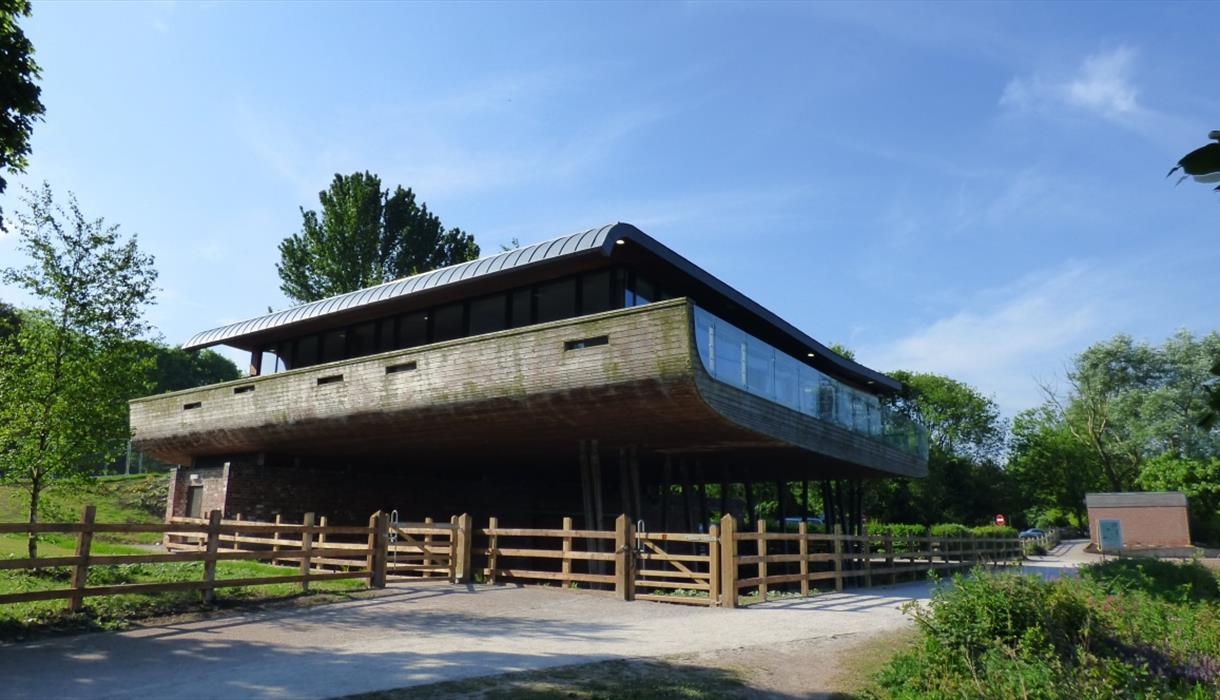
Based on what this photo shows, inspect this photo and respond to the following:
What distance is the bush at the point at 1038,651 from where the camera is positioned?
681cm

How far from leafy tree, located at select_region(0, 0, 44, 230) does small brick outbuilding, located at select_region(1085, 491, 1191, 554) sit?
123ft

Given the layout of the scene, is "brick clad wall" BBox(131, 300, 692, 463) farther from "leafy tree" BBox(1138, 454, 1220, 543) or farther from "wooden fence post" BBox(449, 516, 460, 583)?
"leafy tree" BBox(1138, 454, 1220, 543)

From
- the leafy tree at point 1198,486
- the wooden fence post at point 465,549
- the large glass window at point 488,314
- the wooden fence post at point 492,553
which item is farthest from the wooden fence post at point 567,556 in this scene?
the leafy tree at point 1198,486

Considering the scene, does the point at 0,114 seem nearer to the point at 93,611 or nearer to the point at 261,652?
the point at 93,611

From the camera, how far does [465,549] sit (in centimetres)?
1596

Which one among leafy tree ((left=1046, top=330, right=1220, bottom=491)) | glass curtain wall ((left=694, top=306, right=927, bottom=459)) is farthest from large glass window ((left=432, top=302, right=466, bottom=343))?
leafy tree ((left=1046, top=330, right=1220, bottom=491))

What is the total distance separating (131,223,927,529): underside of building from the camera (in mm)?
15344

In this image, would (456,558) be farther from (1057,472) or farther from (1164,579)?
(1057,472)

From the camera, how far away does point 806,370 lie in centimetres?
1856

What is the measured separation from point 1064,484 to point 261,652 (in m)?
65.6

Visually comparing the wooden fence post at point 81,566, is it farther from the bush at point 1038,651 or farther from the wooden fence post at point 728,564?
the bush at point 1038,651

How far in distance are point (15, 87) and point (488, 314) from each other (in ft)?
35.8

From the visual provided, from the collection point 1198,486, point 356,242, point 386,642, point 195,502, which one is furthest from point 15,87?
point 1198,486

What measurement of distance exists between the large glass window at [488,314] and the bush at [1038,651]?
12632 millimetres
